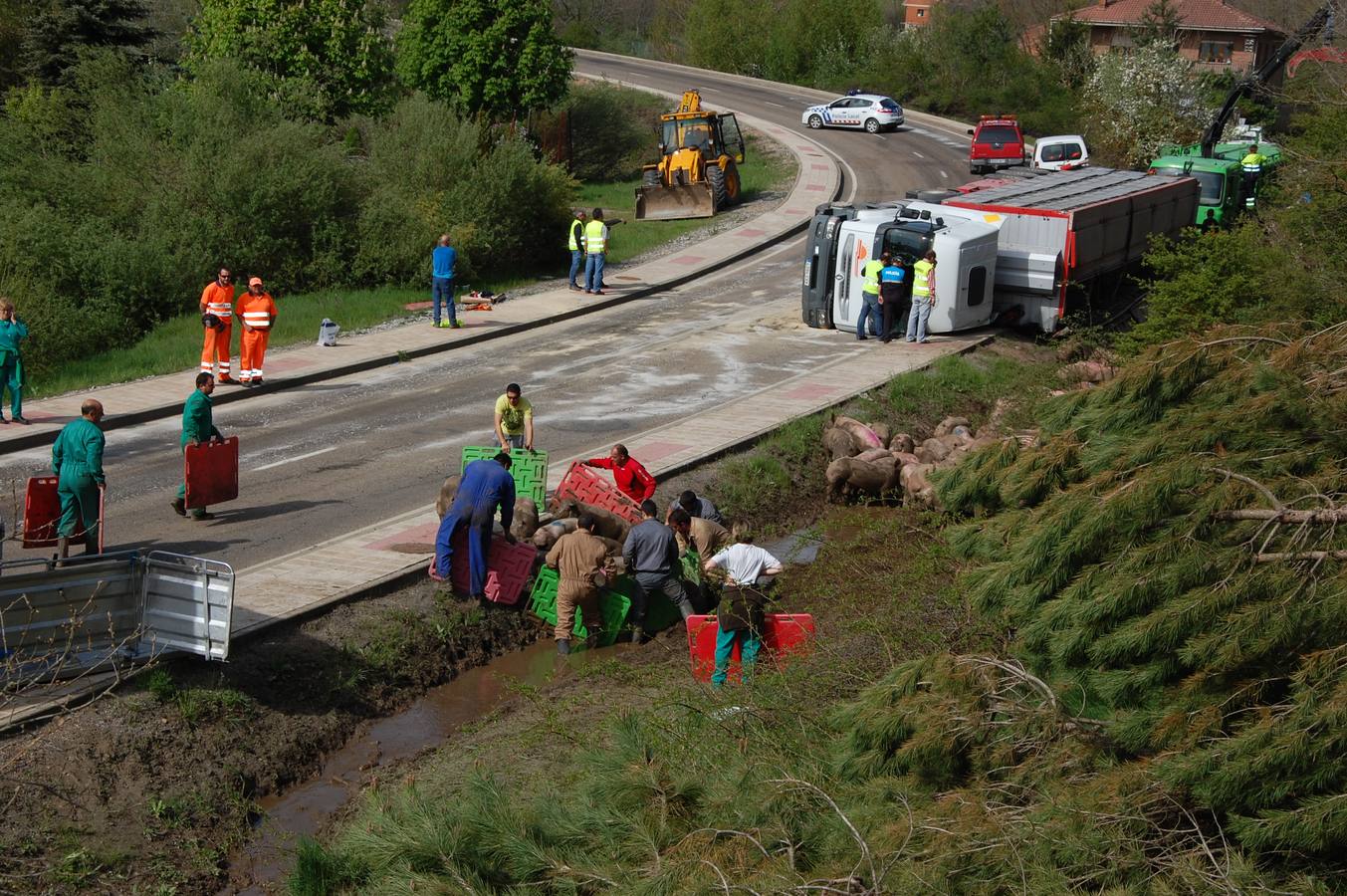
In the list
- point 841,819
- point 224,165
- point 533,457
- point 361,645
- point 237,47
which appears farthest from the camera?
point 237,47

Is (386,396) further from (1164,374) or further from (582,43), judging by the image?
(582,43)

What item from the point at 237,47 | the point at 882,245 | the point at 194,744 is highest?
the point at 237,47

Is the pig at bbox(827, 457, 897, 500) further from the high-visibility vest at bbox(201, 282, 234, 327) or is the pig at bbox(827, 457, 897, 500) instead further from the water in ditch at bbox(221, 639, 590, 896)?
the high-visibility vest at bbox(201, 282, 234, 327)

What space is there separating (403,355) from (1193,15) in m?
54.9

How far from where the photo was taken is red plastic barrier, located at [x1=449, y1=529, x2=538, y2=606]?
42.5 ft

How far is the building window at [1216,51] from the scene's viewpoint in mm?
64438

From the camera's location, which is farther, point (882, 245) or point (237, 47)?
point (237, 47)

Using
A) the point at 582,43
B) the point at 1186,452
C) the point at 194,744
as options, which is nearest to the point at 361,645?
the point at 194,744

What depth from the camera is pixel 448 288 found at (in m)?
24.2

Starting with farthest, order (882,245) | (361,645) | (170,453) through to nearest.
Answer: (882,245), (170,453), (361,645)

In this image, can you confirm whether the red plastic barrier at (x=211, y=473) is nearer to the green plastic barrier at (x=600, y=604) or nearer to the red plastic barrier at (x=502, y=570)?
the red plastic barrier at (x=502, y=570)

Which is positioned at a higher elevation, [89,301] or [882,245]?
[882,245]

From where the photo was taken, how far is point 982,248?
75.3 ft

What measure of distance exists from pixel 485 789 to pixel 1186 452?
402 centimetres
